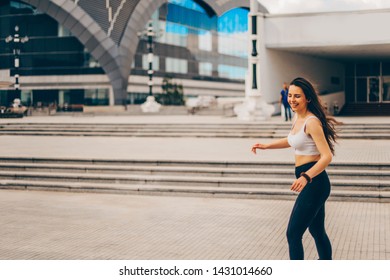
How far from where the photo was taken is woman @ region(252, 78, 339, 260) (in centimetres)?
550

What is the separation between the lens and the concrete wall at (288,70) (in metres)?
33.5

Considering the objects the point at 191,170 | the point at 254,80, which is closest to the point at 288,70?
the point at 254,80

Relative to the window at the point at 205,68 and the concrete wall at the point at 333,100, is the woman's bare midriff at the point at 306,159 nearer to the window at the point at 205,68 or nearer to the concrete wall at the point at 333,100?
the concrete wall at the point at 333,100

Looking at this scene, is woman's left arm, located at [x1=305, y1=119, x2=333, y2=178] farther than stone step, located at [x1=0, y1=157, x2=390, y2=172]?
No

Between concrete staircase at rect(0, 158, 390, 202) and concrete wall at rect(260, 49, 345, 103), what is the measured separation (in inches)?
620

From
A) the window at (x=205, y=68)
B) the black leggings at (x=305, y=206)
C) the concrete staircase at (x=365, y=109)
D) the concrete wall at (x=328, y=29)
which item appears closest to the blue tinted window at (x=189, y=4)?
the window at (x=205, y=68)

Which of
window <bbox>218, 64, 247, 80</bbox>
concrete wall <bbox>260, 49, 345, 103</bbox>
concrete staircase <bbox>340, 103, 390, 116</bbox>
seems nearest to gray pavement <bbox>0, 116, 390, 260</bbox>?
concrete wall <bbox>260, 49, 345, 103</bbox>

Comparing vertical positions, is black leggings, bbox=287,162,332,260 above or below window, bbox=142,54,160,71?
below

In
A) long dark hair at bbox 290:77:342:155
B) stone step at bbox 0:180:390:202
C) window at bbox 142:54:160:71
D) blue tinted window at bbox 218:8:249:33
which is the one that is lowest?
stone step at bbox 0:180:390:202

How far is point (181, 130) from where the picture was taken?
25141 mm

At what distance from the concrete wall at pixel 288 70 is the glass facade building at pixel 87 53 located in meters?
21.5

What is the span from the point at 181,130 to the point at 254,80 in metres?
7.57

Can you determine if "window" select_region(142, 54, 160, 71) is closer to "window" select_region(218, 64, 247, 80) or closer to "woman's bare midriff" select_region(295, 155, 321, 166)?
"window" select_region(218, 64, 247, 80)

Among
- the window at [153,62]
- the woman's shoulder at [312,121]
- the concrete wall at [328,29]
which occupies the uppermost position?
the window at [153,62]
